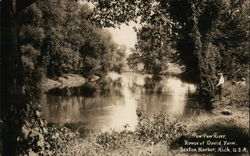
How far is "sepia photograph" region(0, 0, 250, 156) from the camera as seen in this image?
5.31 m

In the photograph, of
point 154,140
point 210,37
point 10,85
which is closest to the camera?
point 10,85

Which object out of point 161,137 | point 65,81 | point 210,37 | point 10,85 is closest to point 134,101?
point 210,37

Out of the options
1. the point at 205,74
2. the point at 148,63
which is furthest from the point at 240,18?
the point at 148,63

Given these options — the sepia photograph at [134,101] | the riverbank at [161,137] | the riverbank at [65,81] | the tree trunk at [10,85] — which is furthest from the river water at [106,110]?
the riverbank at [65,81]

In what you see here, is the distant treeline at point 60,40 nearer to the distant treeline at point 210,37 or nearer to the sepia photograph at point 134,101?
the sepia photograph at point 134,101

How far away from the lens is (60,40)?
4353 centimetres

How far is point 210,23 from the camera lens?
21609 mm

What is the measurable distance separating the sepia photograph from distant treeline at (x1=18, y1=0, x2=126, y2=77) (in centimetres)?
19

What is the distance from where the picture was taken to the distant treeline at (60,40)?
1398 inches

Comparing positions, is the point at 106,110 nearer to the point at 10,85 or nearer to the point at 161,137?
the point at 161,137

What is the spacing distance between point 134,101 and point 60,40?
1886 cm

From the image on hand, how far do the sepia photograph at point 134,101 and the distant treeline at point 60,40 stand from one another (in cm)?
19

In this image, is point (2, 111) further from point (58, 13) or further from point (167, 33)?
point (58, 13)

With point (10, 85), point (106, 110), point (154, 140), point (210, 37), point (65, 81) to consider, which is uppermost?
point (210, 37)
